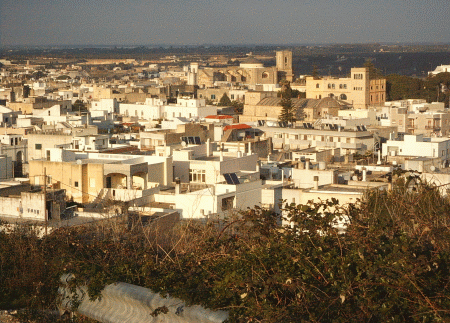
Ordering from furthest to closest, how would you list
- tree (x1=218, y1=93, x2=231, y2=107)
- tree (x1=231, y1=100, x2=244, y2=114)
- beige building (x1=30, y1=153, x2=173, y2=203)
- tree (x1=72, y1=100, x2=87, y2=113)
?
tree (x1=218, y1=93, x2=231, y2=107)
tree (x1=231, y1=100, x2=244, y2=114)
tree (x1=72, y1=100, x2=87, y2=113)
beige building (x1=30, y1=153, x2=173, y2=203)

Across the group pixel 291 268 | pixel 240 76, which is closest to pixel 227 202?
pixel 291 268

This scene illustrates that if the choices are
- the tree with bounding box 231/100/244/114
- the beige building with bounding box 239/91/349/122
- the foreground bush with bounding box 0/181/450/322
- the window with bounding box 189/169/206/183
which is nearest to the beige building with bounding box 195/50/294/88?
the tree with bounding box 231/100/244/114

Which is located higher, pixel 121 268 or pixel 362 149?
pixel 121 268

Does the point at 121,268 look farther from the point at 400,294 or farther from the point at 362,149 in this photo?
the point at 362,149

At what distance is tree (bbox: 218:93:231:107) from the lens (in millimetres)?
45812

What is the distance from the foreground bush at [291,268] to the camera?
3471 mm

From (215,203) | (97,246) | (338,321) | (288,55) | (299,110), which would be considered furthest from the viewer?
(288,55)

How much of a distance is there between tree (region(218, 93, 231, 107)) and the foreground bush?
134 ft

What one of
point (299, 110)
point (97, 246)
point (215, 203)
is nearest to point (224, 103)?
point (299, 110)

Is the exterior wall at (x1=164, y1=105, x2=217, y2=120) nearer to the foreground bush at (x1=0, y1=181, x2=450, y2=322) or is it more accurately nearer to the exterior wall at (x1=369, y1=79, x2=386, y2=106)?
the exterior wall at (x1=369, y1=79, x2=386, y2=106)

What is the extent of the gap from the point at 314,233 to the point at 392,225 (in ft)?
1.24

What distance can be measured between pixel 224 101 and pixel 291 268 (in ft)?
142

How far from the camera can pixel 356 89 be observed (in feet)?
142

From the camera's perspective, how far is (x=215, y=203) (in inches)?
470
